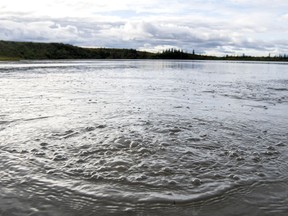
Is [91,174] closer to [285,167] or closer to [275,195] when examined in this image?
[275,195]

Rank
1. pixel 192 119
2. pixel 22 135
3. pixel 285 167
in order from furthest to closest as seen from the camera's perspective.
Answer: pixel 192 119 < pixel 22 135 < pixel 285 167

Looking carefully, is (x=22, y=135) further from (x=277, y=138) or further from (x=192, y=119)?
(x=277, y=138)

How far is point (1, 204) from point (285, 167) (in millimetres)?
6012

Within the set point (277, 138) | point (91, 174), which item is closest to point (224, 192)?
point (91, 174)

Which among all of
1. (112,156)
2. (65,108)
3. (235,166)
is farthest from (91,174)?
(65,108)

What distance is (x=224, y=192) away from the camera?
6.26 metres

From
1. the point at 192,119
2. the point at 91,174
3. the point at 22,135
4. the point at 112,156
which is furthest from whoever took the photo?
the point at 192,119

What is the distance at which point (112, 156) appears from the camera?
8.25 metres

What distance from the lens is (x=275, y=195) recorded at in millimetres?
6133

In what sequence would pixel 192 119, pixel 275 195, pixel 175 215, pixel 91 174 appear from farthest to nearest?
1. pixel 192 119
2. pixel 91 174
3. pixel 275 195
4. pixel 175 215

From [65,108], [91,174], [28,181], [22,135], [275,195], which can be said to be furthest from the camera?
[65,108]

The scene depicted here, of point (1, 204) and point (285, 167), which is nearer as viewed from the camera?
point (1, 204)

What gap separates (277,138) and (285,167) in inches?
109

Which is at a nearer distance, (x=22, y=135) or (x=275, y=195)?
(x=275, y=195)
